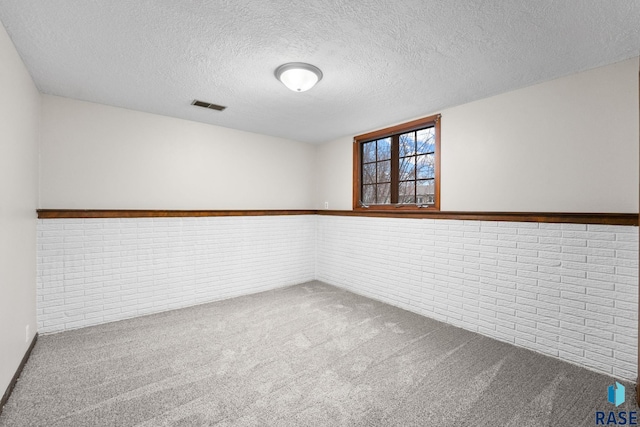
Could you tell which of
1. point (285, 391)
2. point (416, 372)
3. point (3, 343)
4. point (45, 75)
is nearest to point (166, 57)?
point (45, 75)

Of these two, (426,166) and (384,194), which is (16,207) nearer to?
(384,194)

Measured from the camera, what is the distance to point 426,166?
3527mm

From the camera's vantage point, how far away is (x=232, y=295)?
3975mm

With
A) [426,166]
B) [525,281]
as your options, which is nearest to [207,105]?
[426,166]

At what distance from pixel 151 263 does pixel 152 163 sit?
1192mm

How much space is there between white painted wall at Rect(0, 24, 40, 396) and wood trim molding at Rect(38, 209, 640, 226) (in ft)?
1.31

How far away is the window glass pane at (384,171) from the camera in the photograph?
3.96m

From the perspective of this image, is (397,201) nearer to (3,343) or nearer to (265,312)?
(265,312)

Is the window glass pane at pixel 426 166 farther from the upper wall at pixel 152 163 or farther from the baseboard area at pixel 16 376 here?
the baseboard area at pixel 16 376

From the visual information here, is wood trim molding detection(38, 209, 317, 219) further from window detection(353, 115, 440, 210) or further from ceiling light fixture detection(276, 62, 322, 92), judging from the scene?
ceiling light fixture detection(276, 62, 322, 92)

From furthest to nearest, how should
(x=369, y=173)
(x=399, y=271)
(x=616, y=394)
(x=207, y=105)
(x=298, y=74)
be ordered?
(x=369, y=173), (x=399, y=271), (x=207, y=105), (x=298, y=74), (x=616, y=394)

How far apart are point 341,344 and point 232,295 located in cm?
196

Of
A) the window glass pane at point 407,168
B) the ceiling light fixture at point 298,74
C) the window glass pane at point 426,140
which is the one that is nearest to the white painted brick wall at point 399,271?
the window glass pane at point 407,168

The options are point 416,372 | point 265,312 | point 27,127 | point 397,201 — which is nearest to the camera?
point 416,372
